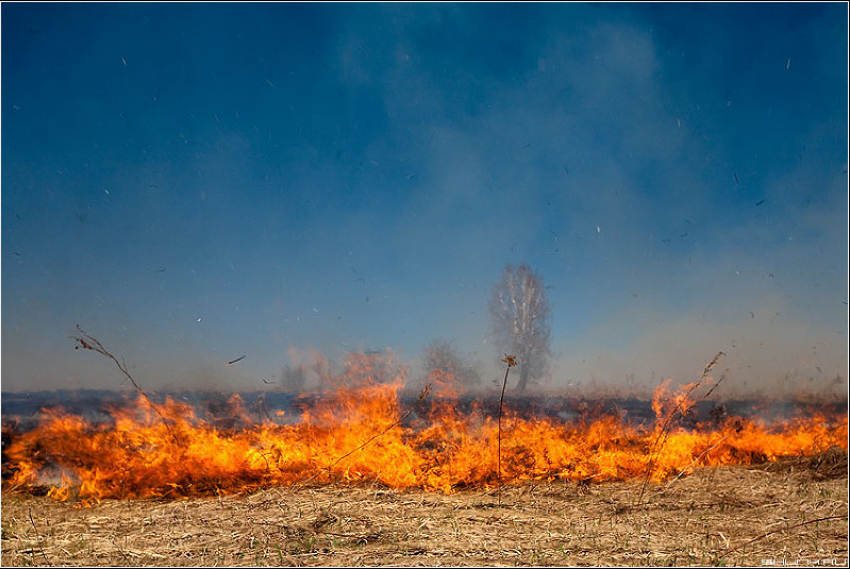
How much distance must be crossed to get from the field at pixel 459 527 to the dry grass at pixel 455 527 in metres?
0.03

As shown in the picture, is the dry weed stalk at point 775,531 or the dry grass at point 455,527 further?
the dry weed stalk at point 775,531

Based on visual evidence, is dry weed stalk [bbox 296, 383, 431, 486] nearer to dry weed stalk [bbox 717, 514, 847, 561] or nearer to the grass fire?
the grass fire

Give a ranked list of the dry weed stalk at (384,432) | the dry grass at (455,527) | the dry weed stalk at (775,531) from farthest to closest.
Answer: the dry weed stalk at (384,432) < the dry weed stalk at (775,531) < the dry grass at (455,527)

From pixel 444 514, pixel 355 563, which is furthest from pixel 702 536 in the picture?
pixel 355 563

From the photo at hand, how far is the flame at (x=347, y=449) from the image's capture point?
35.7 ft

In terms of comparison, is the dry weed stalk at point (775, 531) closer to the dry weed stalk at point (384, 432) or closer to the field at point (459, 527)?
the field at point (459, 527)

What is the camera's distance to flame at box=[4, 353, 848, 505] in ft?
35.7

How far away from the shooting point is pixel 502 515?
30.4ft

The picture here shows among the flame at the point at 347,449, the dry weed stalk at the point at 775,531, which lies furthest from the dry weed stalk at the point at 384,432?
the dry weed stalk at the point at 775,531

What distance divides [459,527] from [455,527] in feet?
0.20

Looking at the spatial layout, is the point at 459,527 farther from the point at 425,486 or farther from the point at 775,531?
the point at 775,531

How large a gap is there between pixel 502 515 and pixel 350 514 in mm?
2349

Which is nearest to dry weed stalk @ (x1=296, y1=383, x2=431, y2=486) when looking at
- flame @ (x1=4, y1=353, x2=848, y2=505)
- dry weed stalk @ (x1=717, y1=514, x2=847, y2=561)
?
flame @ (x1=4, y1=353, x2=848, y2=505)

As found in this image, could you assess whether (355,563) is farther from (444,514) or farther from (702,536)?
(702,536)
